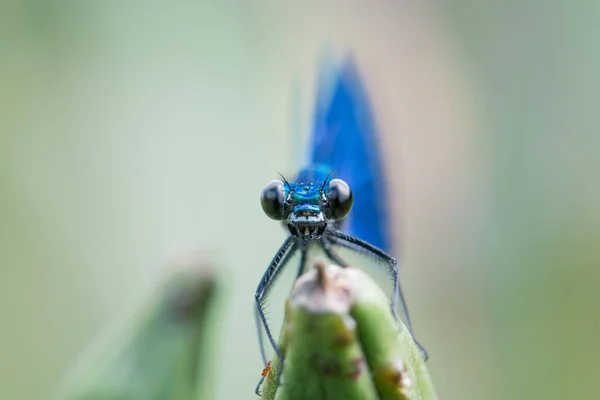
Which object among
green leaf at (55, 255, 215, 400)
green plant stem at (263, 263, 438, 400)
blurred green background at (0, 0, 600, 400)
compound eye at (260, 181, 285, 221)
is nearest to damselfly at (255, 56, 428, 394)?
compound eye at (260, 181, 285, 221)

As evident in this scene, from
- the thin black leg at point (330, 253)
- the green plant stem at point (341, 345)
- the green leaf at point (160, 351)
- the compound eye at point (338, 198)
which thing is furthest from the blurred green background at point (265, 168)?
the green plant stem at point (341, 345)

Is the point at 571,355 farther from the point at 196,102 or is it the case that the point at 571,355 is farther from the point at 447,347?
the point at 196,102

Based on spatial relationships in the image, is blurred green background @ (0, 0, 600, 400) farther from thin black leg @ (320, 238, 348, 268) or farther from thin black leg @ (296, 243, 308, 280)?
thin black leg @ (320, 238, 348, 268)

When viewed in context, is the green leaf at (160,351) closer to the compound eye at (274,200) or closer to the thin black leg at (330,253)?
the compound eye at (274,200)

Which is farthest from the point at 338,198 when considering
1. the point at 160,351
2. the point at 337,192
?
the point at 160,351

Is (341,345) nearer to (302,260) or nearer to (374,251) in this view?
(374,251)

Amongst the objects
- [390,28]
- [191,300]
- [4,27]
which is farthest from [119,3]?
[191,300]

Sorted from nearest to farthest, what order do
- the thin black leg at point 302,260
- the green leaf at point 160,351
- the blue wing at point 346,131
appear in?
the green leaf at point 160,351, the thin black leg at point 302,260, the blue wing at point 346,131
